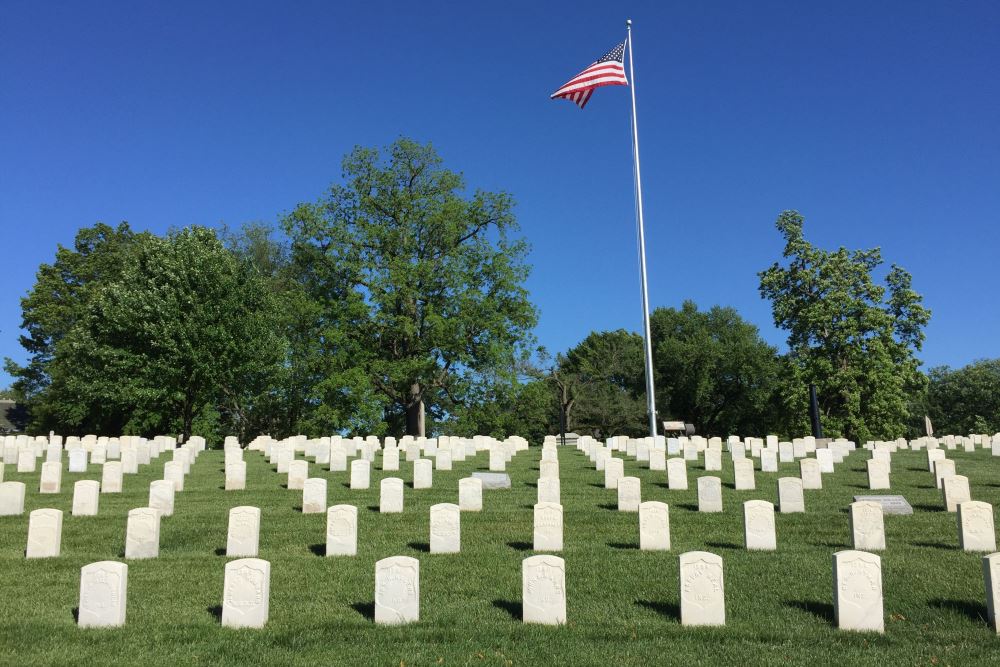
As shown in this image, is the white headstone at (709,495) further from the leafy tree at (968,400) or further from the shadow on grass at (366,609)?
the leafy tree at (968,400)

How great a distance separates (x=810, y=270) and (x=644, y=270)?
1537 cm

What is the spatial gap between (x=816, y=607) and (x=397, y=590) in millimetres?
4371

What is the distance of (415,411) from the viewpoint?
113ft

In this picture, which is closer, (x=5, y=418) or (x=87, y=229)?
(x=87, y=229)

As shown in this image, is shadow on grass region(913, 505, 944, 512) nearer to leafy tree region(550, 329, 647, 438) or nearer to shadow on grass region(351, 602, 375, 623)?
shadow on grass region(351, 602, 375, 623)

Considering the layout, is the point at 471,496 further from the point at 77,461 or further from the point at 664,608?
the point at 77,461

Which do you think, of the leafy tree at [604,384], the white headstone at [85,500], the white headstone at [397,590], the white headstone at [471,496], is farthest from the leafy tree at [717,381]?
the white headstone at [397,590]

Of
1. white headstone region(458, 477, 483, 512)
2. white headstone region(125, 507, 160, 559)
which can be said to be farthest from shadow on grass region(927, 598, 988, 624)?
white headstone region(125, 507, 160, 559)

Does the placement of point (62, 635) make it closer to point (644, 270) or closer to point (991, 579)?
point (991, 579)

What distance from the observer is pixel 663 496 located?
14633 millimetres

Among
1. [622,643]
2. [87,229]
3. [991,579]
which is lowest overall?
[622,643]

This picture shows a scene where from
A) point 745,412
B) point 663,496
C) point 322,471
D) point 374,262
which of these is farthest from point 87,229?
point 745,412

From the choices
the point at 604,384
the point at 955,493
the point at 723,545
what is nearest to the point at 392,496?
the point at 723,545

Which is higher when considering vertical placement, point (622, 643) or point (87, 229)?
point (87, 229)
